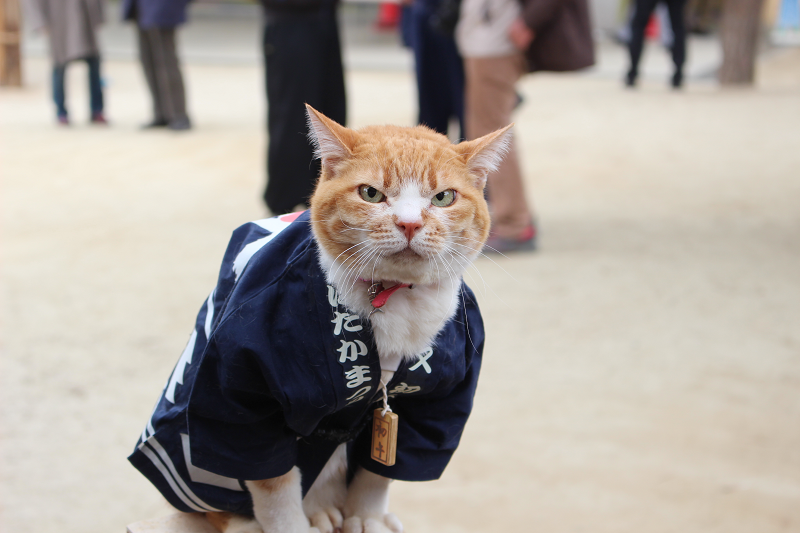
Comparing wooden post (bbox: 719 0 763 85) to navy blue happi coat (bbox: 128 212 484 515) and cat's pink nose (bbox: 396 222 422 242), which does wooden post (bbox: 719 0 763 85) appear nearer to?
navy blue happi coat (bbox: 128 212 484 515)

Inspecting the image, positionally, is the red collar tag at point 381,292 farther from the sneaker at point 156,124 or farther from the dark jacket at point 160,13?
the sneaker at point 156,124

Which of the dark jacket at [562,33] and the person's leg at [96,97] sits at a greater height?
the dark jacket at [562,33]

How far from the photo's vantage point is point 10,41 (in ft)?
27.2

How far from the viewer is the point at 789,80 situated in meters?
9.46

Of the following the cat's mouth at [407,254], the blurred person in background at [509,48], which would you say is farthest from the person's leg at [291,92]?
the cat's mouth at [407,254]

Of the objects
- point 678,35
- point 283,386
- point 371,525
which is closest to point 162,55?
point 678,35

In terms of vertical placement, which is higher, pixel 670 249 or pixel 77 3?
pixel 77 3

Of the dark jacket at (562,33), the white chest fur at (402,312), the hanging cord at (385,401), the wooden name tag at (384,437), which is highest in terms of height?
the dark jacket at (562,33)

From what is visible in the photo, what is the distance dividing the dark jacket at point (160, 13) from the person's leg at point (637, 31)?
499cm

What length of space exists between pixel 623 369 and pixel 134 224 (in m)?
2.96

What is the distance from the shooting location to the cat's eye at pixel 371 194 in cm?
117

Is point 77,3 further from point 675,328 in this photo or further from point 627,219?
point 675,328

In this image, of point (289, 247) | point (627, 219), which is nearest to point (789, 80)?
point (627, 219)

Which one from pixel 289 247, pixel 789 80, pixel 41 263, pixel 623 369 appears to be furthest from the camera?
pixel 789 80
